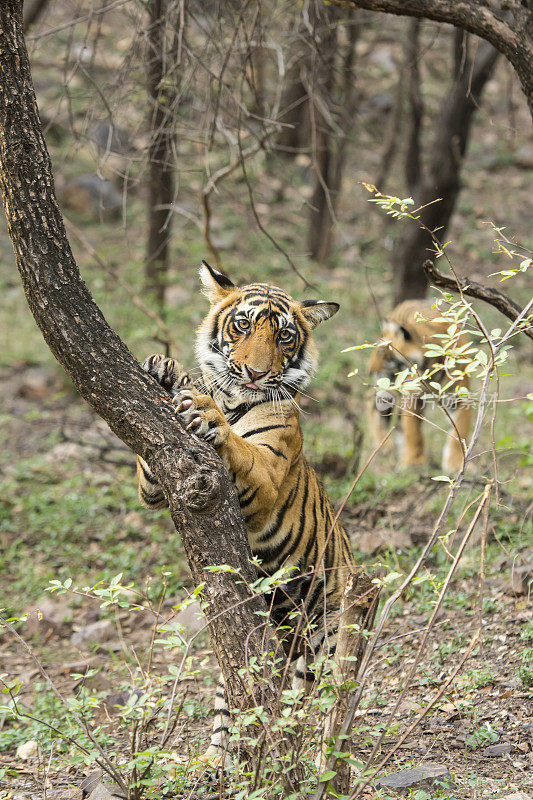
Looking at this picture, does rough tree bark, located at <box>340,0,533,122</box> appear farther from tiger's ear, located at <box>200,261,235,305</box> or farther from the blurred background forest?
tiger's ear, located at <box>200,261,235,305</box>

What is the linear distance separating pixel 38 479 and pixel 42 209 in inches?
204

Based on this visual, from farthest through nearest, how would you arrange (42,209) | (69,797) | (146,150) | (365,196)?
1. (365,196)
2. (146,150)
3. (69,797)
4. (42,209)

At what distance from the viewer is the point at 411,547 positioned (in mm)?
5938

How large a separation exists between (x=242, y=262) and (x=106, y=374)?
12.2 metres

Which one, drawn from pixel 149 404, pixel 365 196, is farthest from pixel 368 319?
pixel 149 404

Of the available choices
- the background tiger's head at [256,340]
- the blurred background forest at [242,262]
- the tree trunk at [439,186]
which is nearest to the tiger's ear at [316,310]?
the background tiger's head at [256,340]

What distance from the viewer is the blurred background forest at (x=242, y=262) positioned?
5203mm

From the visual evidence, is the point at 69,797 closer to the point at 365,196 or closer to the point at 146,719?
the point at 146,719

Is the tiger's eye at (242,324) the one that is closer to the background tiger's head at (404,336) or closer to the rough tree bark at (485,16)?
the rough tree bark at (485,16)

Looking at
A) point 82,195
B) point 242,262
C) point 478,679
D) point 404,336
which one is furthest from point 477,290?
point 82,195

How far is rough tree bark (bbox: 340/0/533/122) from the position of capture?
399 centimetres

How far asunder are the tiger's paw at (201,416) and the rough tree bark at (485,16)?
2.19 metres

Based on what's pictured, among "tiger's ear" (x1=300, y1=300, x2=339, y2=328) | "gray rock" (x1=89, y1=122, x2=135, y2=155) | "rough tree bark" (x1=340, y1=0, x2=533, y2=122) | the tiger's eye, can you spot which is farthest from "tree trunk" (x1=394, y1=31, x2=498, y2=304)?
the tiger's eye

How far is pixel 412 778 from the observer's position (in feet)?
10.0
